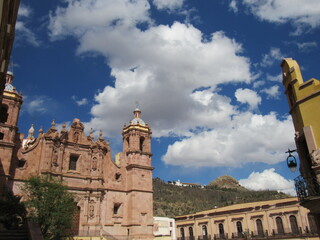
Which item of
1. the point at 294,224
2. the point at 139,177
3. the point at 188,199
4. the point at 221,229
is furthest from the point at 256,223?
the point at 188,199

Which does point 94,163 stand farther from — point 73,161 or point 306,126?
point 306,126

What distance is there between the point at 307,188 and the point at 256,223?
28916 mm

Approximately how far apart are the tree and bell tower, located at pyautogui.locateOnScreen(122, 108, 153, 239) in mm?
9181

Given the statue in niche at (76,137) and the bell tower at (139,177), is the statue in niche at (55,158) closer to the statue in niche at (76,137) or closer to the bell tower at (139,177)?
the statue in niche at (76,137)

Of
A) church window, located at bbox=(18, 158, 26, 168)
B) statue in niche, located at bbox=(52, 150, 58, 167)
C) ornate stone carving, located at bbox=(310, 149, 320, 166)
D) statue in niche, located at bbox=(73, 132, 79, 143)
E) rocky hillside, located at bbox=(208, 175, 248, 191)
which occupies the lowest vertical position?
ornate stone carving, located at bbox=(310, 149, 320, 166)

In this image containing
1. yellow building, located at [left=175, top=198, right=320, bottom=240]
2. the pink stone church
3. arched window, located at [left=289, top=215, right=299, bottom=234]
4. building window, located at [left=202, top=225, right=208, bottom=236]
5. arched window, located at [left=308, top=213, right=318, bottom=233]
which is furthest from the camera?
building window, located at [left=202, top=225, right=208, bottom=236]

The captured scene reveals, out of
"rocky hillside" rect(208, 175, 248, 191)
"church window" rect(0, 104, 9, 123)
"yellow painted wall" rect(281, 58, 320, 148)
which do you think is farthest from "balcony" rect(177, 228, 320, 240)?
"rocky hillside" rect(208, 175, 248, 191)

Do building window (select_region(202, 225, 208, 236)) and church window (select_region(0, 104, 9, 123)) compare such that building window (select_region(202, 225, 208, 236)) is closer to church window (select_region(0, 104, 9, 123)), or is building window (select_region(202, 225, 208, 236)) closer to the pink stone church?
the pink stone church

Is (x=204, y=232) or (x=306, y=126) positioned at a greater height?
(x=306, y=126)

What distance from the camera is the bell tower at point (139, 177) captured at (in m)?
30.8

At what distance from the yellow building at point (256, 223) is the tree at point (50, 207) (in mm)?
21587

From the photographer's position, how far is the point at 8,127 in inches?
1056


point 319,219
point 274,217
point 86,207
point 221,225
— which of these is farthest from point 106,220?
point 319,219

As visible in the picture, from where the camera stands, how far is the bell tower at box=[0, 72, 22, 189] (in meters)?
25.3
